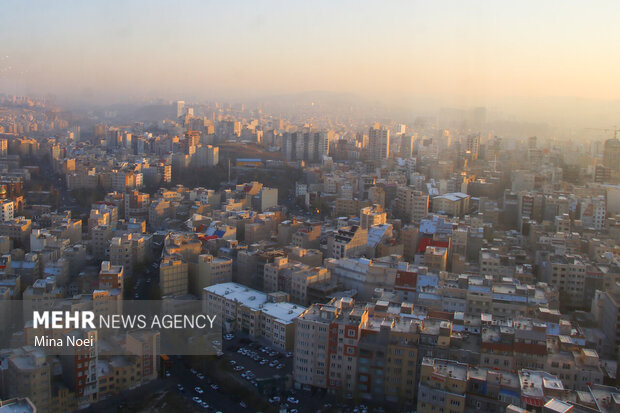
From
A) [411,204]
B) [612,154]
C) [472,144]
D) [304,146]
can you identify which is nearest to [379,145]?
[304,146]

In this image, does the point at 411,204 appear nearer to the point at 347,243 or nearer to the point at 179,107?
the point at 347,243

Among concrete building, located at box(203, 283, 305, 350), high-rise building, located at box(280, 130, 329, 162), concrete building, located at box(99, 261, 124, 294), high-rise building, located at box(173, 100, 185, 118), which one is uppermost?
high-rise building, located at box(173, 100, 185, 118)

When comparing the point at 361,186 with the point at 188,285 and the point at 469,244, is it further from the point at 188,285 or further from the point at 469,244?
the point at 188,285

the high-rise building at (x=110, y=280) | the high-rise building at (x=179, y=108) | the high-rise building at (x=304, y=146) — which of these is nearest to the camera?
the high-rise building at (x=110, y=280)

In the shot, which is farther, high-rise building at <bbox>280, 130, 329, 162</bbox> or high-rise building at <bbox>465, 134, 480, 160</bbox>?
high-rise building at <bbox>280, 130, 329, 162</bbox>

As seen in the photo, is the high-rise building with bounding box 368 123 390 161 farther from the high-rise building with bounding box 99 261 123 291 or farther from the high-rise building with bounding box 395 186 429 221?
the high-rise building with bounding box 99 261 123 291

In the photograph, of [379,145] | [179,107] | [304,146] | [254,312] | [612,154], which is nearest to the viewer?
[254,312]

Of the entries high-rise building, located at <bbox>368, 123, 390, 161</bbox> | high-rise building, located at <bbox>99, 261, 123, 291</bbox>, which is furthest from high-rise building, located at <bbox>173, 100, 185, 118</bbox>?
high-rise building, located at <bbox>99, 261, 123, 291</bbox>

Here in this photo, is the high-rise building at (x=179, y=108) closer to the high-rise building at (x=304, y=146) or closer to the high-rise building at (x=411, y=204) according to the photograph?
the high-rise building at (x=304, y=146)

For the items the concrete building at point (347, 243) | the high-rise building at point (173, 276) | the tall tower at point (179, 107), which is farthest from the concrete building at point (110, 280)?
the tall tower at point (179, 107)

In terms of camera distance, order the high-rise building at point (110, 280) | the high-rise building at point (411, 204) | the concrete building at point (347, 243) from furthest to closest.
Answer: the high-rise building at point (411, 204) → the concrete building at point (347, 243) → the high-rise building at point (110, 280)

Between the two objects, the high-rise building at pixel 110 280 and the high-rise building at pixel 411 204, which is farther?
the high-rise building at pixel 411 204

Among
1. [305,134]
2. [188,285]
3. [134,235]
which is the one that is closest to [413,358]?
[188,285]
